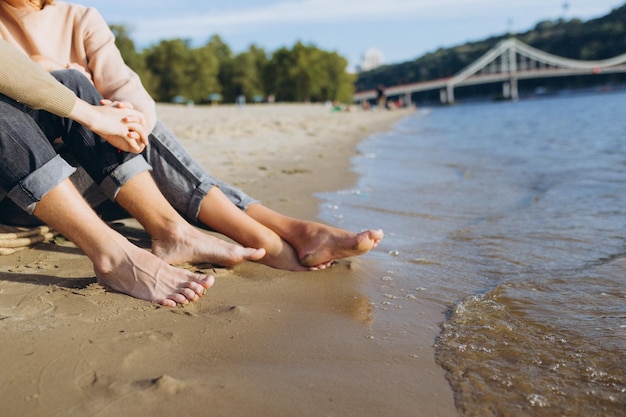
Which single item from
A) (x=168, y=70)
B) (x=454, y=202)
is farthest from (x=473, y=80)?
(x=454, y=202)

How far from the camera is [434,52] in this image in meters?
71.6

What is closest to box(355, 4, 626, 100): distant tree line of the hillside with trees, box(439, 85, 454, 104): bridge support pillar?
the hillside with trees

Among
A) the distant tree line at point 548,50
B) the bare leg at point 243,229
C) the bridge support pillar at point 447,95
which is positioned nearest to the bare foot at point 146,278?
the bare leg at point 243,229

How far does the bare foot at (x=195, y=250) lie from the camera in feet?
4.74

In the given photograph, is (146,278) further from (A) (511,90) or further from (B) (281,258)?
(A) (511,90)

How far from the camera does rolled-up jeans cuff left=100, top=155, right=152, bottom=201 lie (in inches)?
53.4

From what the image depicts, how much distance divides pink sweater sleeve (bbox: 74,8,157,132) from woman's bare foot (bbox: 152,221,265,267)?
0.29 meters

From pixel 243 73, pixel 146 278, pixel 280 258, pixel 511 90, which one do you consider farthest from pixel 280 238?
pixel 511 90

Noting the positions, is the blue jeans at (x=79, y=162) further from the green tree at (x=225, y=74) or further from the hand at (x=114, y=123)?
the green tree at (x=225, y=74)

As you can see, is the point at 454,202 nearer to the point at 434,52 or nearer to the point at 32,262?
the point at 32,262

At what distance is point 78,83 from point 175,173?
0.32 meters

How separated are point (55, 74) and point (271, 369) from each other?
2.88ft

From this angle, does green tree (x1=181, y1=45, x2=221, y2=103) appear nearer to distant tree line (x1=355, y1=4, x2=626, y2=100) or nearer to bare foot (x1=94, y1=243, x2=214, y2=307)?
distant tree line (x1=355, y1=4, x2=626, y2=100)

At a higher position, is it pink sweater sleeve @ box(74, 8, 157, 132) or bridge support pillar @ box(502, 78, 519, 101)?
pink sweater sleeve @ box(74, 8, 157, 132)
